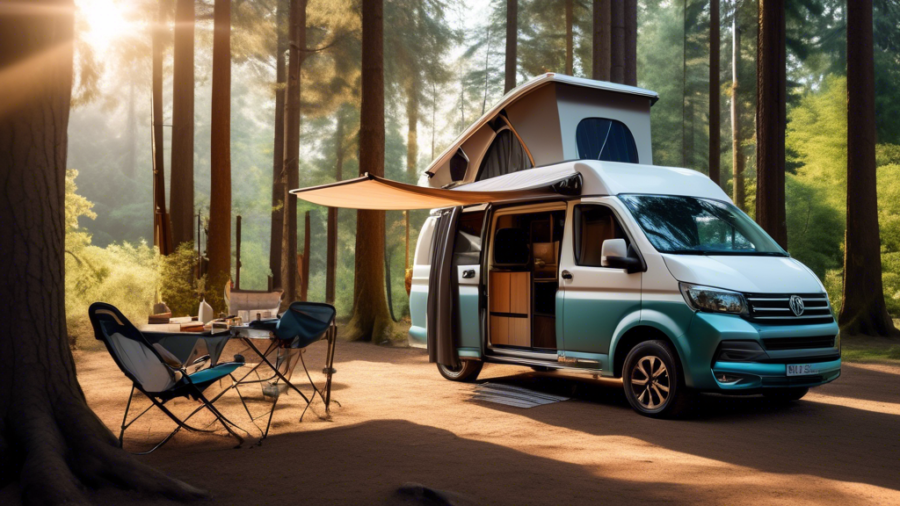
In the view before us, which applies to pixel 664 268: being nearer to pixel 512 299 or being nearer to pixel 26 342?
pixel 512 299

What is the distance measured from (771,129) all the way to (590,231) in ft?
28.8

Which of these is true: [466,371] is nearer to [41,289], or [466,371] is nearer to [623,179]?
[623,179]

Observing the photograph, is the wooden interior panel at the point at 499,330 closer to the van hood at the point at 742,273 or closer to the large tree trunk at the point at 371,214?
the van hood at the point at 742,273

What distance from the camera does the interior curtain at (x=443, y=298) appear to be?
30.6 feet

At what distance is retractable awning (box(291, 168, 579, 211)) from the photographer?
318 inches

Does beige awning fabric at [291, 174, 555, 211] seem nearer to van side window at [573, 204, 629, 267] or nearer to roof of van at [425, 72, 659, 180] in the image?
van side window at [573, 204, 629, 267]

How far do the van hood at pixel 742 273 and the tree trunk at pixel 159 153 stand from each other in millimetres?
12248

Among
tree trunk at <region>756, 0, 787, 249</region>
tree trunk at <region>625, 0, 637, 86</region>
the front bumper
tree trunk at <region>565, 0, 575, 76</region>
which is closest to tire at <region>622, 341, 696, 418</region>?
the front bumper

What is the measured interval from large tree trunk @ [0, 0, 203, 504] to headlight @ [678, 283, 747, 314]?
14.4 ft

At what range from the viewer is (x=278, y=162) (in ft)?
81.8

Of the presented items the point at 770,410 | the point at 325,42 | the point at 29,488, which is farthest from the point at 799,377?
the point at 325,42

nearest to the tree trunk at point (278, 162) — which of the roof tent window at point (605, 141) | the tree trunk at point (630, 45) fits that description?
the tree trunk at point (630, 45)

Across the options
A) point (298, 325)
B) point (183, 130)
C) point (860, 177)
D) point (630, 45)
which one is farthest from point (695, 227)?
point (183, 130)

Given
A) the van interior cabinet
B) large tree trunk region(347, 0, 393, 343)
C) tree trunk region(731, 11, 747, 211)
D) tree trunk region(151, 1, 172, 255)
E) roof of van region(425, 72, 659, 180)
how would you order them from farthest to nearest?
1. tree trunk region(731, 11, 747, 211)
2. tree trunk region(151, 1, 172, 255)
3. large tree trunk region(347, 0, 393, 343)
4. roof of van region(425, 72, 659, 180)
5. the van interior cabinet
